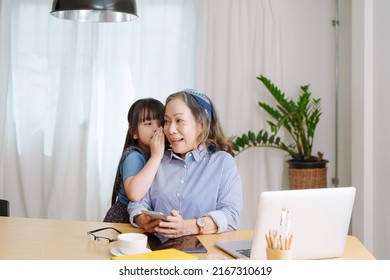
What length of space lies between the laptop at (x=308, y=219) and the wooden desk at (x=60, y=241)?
0.40ft

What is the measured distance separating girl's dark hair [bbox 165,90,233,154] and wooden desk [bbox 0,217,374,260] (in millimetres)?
445

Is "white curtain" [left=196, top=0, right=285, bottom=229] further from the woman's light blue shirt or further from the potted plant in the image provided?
the woman's light blue shirt

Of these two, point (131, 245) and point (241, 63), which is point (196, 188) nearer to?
point (131, 245)

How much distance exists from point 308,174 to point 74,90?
7.02 ft

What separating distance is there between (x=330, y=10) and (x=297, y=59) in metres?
0.49

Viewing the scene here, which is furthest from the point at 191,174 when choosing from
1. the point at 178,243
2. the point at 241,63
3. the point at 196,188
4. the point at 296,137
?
the point at 241,63

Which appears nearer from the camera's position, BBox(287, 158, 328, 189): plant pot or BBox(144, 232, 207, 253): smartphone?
BBox(144, 232, 207, 253): smartphone

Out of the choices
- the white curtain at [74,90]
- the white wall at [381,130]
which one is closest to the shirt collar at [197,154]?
the white wall at [381,130]

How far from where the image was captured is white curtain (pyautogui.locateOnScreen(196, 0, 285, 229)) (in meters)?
4.78

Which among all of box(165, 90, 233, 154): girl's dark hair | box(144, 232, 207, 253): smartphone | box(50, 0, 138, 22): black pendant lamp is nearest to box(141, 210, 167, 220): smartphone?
box(144, 232, 207, 253): smartphone

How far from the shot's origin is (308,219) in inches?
68.7

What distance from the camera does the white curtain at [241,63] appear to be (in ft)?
15.7
